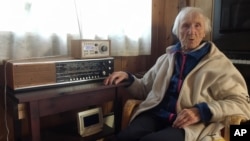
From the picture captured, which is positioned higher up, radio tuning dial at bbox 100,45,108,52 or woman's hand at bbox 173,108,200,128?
radio tuning dial at bbox 100,45,108,52

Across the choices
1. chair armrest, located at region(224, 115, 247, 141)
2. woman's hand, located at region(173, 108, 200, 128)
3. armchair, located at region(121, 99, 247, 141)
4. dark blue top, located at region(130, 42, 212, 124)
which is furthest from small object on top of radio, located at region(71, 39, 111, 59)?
chair armrest, located at region(224, 115, 247, 141)

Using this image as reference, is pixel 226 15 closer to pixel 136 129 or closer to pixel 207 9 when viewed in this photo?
pixel 207 9

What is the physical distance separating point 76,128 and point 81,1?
2.85 feet

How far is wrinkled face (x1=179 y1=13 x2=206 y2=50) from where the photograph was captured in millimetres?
1379

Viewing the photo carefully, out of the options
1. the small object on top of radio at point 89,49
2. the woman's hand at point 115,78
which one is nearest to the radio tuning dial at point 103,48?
the small object on top of radio at point 89,49

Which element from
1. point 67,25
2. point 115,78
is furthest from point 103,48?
point 67,25

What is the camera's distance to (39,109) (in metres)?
1.12

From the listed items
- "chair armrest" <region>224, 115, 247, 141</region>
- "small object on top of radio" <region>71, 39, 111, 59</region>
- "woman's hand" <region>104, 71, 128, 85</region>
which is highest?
"small object on top of radio" <region>71, 39, 111, 59</region>

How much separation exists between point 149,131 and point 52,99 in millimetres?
551

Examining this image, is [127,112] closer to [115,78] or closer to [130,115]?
[130,115]

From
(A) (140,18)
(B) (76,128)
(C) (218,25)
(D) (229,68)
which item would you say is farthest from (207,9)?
(B) (76,128)

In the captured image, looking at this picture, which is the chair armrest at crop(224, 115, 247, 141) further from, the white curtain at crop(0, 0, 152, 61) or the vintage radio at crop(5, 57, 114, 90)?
the white curtain at crop(0, 0, 152, 61)

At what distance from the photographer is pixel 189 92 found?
1.31m

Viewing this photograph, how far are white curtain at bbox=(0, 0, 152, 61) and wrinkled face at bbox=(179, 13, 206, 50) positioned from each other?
0.57 meters
